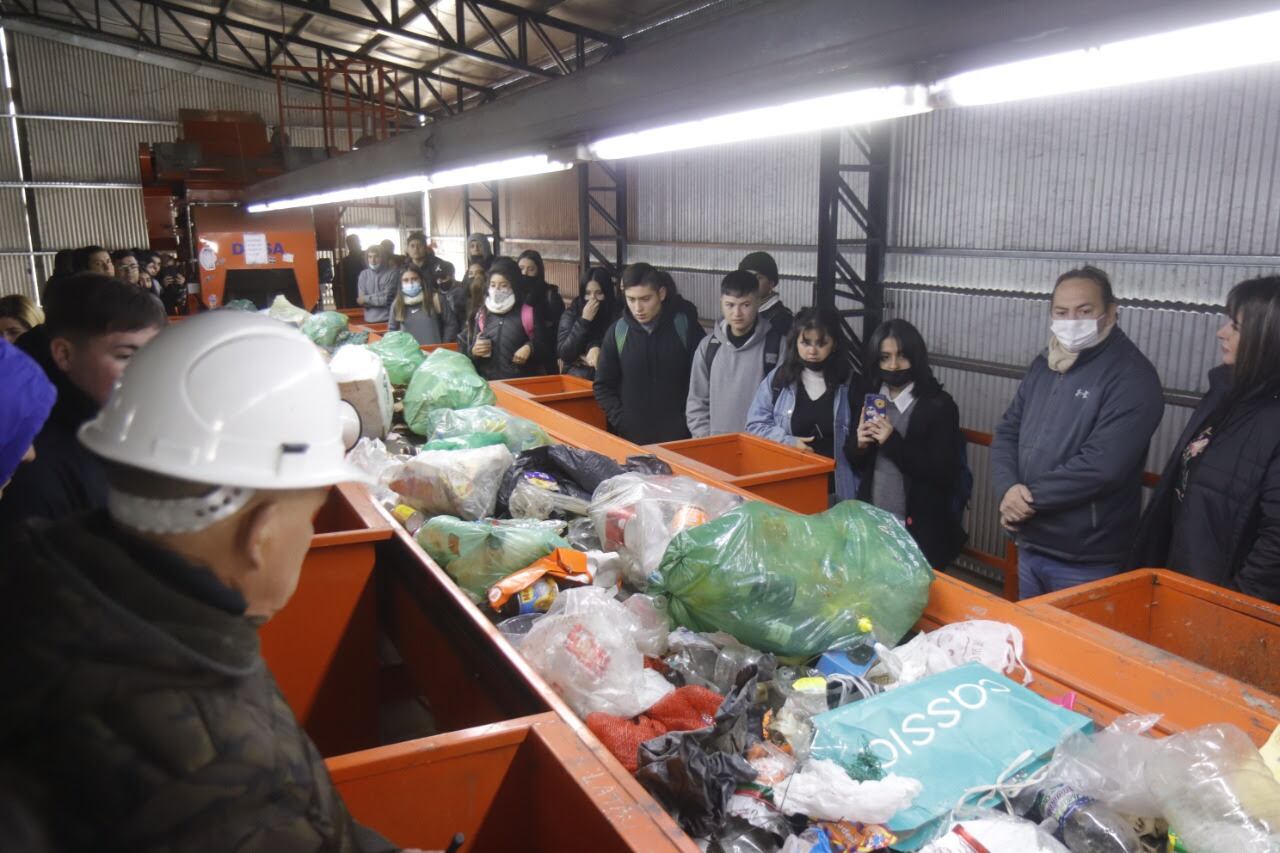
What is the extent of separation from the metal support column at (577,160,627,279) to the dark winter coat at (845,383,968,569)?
6.19m

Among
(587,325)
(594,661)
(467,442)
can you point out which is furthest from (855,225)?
(594,661)

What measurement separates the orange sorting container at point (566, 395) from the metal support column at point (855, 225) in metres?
1.80

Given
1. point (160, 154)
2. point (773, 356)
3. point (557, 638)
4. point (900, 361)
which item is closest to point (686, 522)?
point (557, 638)

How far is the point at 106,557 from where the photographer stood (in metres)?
0.82

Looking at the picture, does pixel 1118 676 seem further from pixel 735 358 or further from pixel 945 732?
pixel 735 358

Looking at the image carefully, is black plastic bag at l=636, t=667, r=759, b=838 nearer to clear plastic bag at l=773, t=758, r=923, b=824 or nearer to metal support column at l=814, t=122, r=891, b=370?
clear plastic bag at l=773, t=758, r=923, b=824

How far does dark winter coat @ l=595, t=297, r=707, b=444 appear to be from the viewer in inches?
178

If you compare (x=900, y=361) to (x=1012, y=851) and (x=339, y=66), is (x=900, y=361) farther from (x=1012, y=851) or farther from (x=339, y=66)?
(x=339, y=66)

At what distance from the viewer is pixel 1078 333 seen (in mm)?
2846

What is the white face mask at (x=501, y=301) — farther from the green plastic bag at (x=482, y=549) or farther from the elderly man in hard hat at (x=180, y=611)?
the elderly man in hard hat at (x=180, y=611)

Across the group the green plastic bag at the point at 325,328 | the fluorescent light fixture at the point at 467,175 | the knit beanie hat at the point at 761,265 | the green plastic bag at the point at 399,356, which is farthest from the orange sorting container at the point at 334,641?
the green plastic bag at the point at 325,328

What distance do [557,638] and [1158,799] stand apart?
115 cm

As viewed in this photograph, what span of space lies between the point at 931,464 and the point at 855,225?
3693 millimetres

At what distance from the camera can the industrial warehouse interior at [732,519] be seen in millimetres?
882
